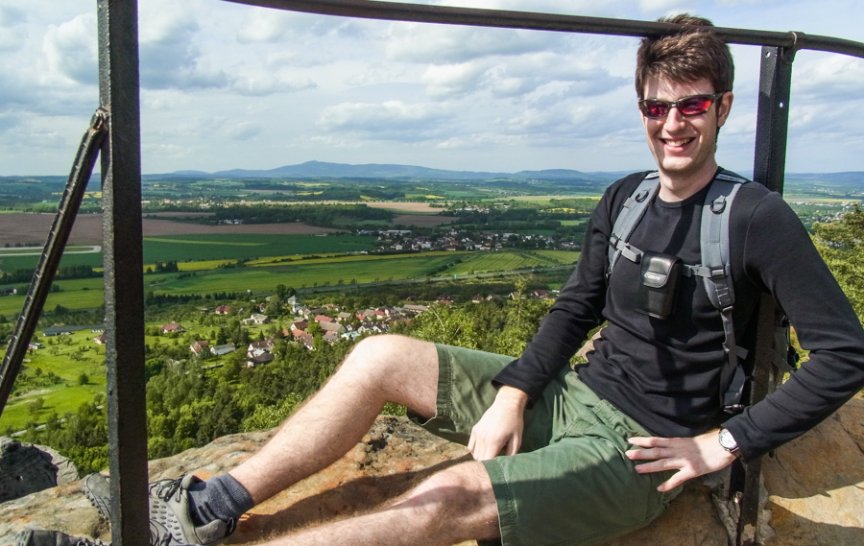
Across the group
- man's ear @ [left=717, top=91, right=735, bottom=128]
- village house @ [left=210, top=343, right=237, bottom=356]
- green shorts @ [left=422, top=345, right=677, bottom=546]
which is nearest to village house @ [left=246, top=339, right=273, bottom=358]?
village house @ [left=210, top=343, right=237, bottom=356]

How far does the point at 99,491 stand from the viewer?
211 cm

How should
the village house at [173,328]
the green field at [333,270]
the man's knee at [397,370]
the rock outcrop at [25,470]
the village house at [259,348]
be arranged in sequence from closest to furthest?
the man's knee at [397,370]
the rock outcrop at [25,470]
the village house at [259,348]
the village house at [173,328]
the green field at [333,270]

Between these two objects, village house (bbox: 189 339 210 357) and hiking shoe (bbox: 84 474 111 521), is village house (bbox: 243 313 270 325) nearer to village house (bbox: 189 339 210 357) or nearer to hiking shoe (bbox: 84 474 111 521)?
village house (bbox: 189 339 210 357)

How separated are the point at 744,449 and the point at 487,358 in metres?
0.89

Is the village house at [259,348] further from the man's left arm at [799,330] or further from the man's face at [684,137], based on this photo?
the man's left arm at [799,330]

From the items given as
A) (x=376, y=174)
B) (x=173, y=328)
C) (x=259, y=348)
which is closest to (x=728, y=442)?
(x=259, y=348)

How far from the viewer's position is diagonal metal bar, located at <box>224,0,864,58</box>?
1417 mm

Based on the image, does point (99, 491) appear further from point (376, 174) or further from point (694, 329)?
point (376, 174)

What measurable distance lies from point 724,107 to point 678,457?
1125 mm

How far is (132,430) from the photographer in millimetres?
1231

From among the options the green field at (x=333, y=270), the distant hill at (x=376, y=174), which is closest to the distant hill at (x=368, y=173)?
the distant hill at (x=376, y=174)

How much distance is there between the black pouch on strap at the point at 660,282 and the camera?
201 centimetres

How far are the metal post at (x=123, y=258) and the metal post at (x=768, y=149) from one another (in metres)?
1.74

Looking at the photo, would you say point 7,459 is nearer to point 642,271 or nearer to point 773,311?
point 642,271
